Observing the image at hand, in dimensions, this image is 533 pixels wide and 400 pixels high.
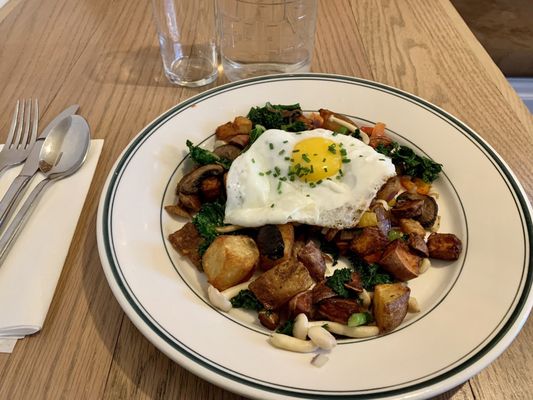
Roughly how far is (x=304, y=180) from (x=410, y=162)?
1.51 ft

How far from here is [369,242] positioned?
61.8 inches

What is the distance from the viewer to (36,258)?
1.51 meters

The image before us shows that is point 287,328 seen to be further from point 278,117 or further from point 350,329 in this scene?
point 278,117

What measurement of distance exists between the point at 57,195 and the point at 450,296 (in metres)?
1.47

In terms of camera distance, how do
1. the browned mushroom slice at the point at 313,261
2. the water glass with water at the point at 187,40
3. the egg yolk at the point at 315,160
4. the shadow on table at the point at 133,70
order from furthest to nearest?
the shadow on table at the point at 133,70 → the water glass with water at the point at 187,40 → the egg yolk at the point at 315,160 → the browned mushroom slice at the point at 313,261

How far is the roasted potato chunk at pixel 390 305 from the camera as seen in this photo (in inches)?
51.8

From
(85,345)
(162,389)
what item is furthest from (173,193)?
(162,389)

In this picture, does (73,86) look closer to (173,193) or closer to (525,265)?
(173,193)

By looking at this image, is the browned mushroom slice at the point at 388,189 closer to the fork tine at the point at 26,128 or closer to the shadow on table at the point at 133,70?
the shadow on table at the point at 133,70

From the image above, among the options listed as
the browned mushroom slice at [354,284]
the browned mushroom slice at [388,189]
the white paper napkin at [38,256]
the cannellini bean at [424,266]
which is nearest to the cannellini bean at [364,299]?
the browned mushroom slice at [354,284]

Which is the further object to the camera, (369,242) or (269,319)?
(369,242)

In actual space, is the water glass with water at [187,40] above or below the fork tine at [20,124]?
above

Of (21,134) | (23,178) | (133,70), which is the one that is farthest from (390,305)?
(133,70)

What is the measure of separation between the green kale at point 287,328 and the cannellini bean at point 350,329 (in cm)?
6
